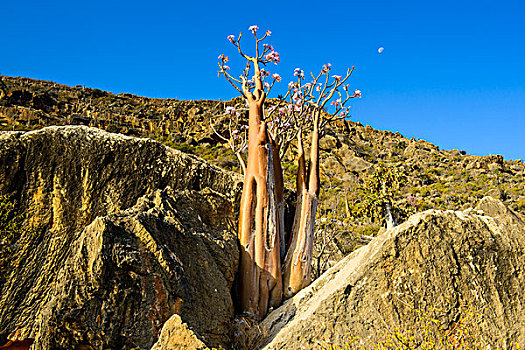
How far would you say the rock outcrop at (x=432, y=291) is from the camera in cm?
485

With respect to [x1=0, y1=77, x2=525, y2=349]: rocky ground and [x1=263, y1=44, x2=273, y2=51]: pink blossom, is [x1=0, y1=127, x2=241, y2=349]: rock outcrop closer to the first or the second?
[x1=0, y1=77, x2=525, y2=349]: rocky ground

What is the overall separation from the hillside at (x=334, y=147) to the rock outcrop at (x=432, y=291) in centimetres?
1738

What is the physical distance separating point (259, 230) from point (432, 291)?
3.05 m

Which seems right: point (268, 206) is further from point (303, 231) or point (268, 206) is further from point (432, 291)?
point (432, 291)

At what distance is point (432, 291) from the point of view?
5.08 m

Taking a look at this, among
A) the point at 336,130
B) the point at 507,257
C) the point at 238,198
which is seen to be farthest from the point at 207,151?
the point at 507,257

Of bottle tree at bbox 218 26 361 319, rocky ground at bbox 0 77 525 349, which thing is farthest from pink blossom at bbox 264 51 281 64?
rocky ground at bbox 0 77 525 349

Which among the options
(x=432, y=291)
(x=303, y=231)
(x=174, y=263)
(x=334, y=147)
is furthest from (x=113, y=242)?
(x=334, y=147)

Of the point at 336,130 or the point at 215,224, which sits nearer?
the point at 215,224

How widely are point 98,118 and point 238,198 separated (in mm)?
47351

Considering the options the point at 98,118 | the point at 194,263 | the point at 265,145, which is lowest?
the point at 194,263

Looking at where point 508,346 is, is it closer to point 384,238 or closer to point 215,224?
point 384,238

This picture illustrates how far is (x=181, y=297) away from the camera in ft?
17.6

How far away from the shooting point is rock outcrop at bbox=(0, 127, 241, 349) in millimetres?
4844
